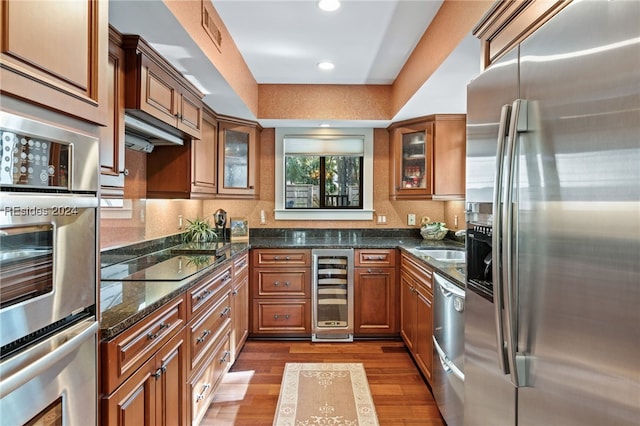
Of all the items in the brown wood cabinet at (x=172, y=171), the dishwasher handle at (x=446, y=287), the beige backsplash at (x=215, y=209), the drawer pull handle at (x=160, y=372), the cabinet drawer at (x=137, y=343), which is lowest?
the drawer pull handle at (x=160, y=372)

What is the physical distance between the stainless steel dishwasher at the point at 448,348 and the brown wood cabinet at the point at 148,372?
1428mm

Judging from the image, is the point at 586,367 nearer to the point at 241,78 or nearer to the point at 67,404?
the point at 67,404

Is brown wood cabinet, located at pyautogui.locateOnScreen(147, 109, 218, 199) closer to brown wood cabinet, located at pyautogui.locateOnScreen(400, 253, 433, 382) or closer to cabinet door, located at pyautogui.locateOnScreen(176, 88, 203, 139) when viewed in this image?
cabinet door, located at pyautogui.locateOnScreen(176, 88, 203, 139)

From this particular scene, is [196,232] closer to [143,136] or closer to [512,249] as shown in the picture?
[143,136]

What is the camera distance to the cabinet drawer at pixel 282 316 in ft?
11.2

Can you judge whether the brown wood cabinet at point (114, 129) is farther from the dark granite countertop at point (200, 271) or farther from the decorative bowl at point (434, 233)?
the decorative bowl at point (434, 233)

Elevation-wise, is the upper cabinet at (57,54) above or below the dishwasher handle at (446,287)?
above

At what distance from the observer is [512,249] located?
1017mm

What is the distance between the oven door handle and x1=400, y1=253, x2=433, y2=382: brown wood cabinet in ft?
6.66

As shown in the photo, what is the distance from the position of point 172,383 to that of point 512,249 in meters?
1.59

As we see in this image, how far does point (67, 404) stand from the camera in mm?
895

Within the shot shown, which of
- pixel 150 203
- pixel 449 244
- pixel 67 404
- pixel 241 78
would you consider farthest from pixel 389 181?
pixel 67 404

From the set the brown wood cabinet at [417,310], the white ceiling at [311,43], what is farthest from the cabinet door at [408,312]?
the white ceiling at [311,43]

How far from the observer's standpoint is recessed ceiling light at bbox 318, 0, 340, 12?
2076 mm
